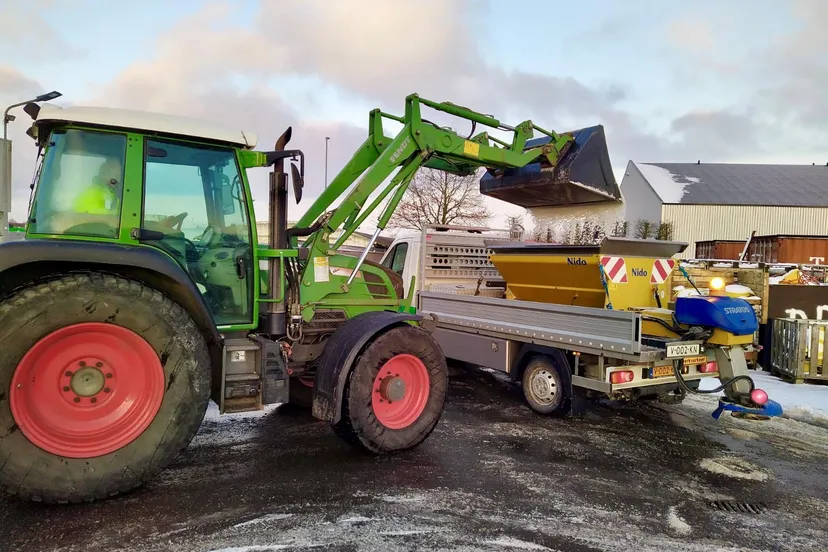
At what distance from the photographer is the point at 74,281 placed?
10.5ft

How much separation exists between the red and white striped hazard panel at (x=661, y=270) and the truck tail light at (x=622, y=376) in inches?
67.9

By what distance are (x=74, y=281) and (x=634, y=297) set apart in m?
5.58

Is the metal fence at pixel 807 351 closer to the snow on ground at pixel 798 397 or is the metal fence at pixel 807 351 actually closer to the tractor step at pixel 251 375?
the snow on ground at pixel 798 397

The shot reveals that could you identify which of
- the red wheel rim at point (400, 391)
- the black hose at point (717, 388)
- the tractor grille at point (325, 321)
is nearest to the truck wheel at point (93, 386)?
the tractor grille at point (325, 321)

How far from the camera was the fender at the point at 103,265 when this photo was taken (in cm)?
311

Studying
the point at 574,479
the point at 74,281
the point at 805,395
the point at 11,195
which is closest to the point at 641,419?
the point at 574,479

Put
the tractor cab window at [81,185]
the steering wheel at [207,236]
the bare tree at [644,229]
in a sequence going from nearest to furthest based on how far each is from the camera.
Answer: the tractor cab window at [81,185] → the steering wheel at [207,236] → the bare tree at [644,229]

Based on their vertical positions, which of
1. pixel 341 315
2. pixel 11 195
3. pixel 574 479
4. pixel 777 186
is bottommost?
pixel 574 479

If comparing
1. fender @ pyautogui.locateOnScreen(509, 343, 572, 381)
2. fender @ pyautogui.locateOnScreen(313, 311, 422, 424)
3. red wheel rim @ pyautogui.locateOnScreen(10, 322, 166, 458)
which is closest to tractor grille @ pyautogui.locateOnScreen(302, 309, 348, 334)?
fender @ pyautogui.locateOnScreen(313, 311, 422, 424)

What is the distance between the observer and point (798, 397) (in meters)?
6.93

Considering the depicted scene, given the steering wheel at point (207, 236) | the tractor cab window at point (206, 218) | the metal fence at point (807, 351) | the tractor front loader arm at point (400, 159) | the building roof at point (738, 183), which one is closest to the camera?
the tractor cab window at point (206, 218)

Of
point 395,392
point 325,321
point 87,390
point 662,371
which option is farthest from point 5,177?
point 662,371

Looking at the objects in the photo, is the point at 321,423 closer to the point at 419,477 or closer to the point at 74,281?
the point at 419,477

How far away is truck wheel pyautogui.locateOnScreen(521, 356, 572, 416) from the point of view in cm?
568
